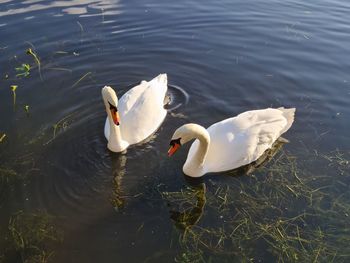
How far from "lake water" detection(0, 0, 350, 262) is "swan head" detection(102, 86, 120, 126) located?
80cm

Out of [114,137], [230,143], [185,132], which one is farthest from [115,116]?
[230,143]

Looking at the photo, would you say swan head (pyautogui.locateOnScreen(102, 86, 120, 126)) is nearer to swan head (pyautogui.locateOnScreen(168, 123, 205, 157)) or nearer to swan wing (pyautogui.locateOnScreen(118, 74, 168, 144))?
swan wing (pyautogui.locateOnScreen(118, 74, 168, 144))

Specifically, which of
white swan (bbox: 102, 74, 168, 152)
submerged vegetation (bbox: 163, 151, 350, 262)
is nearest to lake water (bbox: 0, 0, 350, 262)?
submerged vegetation (bbox: 163, 151, 350, 262)

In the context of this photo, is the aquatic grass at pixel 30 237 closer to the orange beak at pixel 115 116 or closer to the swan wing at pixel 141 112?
the orange beak at pixel 115 116

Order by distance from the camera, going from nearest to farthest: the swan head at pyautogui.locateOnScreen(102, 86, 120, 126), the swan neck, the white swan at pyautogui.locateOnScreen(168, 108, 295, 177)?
the white swan at pyautogui.locateOnScreen(168, 108, 295, 177), the swan head at pyautogui.locateOnScreen(102, 86, 120, 126), the swan neck

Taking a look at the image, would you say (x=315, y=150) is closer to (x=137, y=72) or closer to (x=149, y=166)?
(x=149, y=166)

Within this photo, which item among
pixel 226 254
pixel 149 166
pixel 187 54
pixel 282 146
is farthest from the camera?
pixel 187 54

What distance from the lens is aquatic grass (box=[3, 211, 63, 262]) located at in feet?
21.2

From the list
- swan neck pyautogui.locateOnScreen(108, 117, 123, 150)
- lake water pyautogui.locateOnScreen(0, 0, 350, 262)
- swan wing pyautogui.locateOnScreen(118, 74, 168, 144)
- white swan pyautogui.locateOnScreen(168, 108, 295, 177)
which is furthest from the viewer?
swan wing pyautogui.locateOnScreen(118, 74, 168, 144)

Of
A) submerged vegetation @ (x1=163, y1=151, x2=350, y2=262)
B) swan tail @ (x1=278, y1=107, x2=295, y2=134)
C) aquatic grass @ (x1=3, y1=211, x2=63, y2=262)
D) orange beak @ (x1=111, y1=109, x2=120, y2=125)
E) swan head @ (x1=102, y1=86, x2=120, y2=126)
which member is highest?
swan head @ (x1=102, y1=86, x2=120, y2=126)

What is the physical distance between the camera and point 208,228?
6930 mm

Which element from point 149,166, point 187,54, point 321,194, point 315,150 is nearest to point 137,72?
point 187,54

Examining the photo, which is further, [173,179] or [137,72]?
[137,72]

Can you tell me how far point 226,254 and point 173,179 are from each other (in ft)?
6.37
